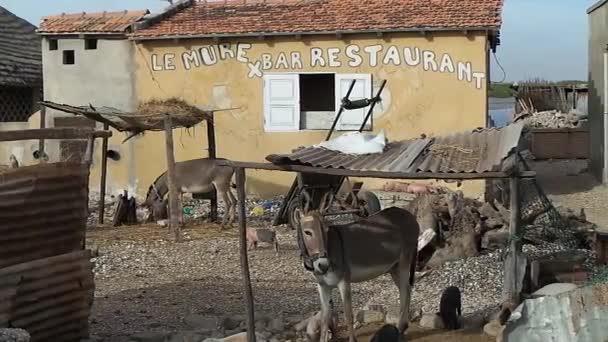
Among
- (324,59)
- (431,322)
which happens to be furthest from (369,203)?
(431,322)

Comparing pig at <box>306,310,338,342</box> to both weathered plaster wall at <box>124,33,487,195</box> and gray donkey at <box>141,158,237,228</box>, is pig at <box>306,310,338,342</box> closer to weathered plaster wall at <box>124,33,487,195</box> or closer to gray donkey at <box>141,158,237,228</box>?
gray donkey at <box>141,158,237,228</box>

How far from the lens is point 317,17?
1914cm

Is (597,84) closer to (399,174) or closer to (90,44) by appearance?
(90,44)

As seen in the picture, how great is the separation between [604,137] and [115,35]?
38.0 feet

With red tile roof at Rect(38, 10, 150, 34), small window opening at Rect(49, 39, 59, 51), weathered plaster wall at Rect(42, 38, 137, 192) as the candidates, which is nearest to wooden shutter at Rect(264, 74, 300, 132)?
weathered plaster wall at Rect(42, 38, 137, 192)

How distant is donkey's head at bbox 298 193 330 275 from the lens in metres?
7.39

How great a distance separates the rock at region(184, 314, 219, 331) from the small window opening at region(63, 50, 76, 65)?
488 inches

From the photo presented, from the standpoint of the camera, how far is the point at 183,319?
967 cm

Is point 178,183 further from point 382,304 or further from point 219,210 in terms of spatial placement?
point 382,304

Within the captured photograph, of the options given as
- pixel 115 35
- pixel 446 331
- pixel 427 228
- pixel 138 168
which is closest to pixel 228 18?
pixel 115 35

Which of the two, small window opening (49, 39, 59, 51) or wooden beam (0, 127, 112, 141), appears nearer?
wooden beam (0, 127, 112, 141)

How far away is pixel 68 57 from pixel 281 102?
17.2 ft

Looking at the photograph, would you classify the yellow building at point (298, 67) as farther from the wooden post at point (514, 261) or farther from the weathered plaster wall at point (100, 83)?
the wooden post at point (514, 261)

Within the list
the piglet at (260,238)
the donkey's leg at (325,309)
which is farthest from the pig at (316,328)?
the piglet at (260,238)
